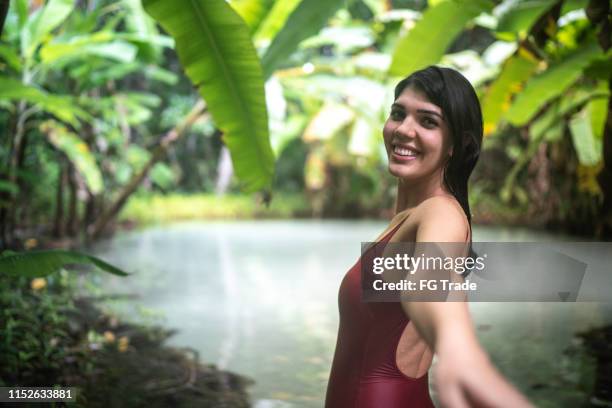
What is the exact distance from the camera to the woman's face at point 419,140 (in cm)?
99

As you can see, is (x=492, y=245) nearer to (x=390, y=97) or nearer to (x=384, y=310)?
(x=384, y=310)

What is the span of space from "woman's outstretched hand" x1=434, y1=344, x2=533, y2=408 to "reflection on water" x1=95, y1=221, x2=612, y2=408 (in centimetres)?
105

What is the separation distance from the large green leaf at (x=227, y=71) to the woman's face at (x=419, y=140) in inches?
24.4

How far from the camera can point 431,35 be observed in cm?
211

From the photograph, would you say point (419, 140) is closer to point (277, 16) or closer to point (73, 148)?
point (277, 16)

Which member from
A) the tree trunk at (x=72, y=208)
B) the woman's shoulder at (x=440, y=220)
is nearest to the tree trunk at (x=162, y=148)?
the tree trunk at (x=72, y=208)

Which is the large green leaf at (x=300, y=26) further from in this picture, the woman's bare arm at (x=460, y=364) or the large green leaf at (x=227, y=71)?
the woman's bare arm at (x=460, y=364)

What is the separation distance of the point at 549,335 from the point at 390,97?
1169 mm

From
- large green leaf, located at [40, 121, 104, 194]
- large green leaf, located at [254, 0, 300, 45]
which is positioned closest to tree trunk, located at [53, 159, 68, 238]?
large green leaf, located at [40, 121, 104, 194]

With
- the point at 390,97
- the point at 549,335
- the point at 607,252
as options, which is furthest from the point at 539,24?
the point at 549,335

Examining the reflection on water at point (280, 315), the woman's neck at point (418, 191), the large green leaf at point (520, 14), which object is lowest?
the reflection on water at point (280, 315)

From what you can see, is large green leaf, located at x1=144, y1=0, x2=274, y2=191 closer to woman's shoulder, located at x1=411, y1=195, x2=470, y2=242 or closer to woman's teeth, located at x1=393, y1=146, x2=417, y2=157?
woman's teeth, located at x1=393, y1=146, x2=417, y2=157

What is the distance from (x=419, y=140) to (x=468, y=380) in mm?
388

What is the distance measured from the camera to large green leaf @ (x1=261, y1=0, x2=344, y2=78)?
5.42 ft
